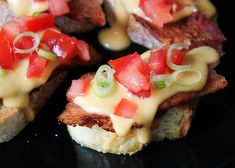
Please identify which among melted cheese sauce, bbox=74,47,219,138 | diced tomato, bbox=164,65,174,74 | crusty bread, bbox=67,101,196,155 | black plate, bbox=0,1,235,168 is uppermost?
diced tomato, bbox=164,65,174,74

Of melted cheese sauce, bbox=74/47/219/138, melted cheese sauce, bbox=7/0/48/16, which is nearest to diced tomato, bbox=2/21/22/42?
melted cheese sauce, bbox=7/0/48/16

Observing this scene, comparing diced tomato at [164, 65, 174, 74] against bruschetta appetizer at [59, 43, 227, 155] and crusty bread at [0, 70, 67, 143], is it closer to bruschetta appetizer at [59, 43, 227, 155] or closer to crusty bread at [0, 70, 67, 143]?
bruschetta appetizer at [59, 43, 227, 155]

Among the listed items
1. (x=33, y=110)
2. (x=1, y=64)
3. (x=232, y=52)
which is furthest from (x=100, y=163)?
Answer: (x=232, y=52)

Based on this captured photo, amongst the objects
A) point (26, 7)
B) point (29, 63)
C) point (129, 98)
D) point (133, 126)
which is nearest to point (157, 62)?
point (129, 98)

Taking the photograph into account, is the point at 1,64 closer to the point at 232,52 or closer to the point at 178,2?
the point at 178,2

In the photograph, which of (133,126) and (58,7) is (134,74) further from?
(58,7)

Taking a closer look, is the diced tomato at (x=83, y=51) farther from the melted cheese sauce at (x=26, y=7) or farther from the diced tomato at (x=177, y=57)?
the diced tomato at (x=177, y=57)

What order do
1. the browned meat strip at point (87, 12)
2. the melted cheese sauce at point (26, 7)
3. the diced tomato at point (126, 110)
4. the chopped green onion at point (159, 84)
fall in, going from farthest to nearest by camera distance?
the browned meat strip at point (87, 12) → the melted cheese sauce at point (26, 7) → the chopped green onion at point (159, 84) → the diced tomato at point (126, 110)

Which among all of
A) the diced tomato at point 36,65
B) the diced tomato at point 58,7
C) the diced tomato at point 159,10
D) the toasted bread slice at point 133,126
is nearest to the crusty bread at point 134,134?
the toasted bread slice at point 133,126
